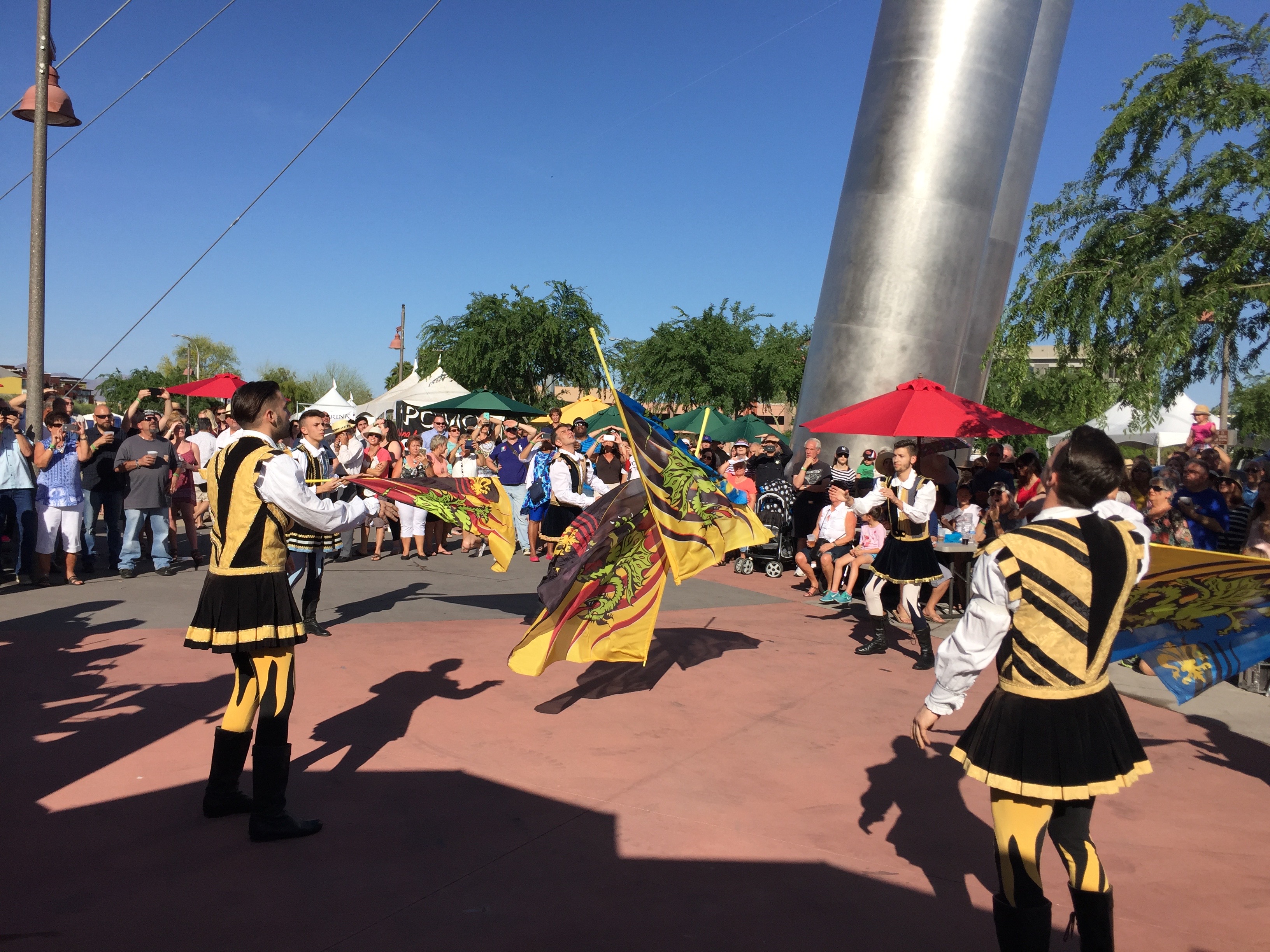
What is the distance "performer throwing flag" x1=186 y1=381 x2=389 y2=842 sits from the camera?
4.05 metres

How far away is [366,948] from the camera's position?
10.6 ft

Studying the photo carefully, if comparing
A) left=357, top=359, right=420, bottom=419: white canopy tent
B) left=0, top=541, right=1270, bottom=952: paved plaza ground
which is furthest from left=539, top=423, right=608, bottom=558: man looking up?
left=357, top=359, right=420, bottom=419: white canopy tent

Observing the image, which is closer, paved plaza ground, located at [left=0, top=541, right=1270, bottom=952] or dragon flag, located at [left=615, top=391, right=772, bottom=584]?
paved plaza ground, located at [left=0, top=541, right=1270, bottom=952]

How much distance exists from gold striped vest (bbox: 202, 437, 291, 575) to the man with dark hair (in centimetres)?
298

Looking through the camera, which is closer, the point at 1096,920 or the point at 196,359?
the point at 1096,920

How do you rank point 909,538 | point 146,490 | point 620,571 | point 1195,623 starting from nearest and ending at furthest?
point 1195,623, point 620,571, point 909,538, point 146,490

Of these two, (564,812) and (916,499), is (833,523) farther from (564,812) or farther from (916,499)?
(564,812)

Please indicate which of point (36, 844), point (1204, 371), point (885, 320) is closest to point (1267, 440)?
point (885, 320)

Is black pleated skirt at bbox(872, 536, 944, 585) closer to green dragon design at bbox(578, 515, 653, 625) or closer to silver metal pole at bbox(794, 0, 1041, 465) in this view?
green dragon design at bbox(578, 515, 653, 625)

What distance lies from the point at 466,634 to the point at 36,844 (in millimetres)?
4505

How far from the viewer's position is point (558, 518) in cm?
911

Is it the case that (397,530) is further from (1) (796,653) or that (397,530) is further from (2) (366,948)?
(2) (366,948)

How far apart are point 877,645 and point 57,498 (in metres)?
8.66

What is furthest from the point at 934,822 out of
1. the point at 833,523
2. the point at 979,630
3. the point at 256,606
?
the point at 833,523
